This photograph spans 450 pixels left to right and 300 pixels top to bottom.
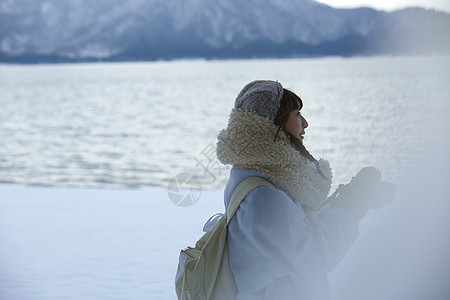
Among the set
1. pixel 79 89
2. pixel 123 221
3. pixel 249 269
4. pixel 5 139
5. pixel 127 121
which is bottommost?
pixel 249 269

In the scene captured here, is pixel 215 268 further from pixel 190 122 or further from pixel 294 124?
pixel 190 122

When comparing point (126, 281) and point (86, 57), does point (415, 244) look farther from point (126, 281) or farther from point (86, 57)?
point (86, 57)

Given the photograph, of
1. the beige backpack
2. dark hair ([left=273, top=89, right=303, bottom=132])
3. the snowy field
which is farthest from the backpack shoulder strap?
the snowy field

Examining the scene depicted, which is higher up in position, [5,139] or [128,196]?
[5,139]

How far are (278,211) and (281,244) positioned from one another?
60mm

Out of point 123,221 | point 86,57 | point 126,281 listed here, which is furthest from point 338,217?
point 86,57

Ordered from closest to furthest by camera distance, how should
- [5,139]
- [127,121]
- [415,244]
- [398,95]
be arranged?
1. [415,244]
2. [398,95]
3. [5,139]
4. [127,121]

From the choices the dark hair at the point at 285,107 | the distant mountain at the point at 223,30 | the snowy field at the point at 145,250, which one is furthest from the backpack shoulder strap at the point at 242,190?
the distant mountain at the point at 223,30

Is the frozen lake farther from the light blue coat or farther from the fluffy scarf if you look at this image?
the light blue coat

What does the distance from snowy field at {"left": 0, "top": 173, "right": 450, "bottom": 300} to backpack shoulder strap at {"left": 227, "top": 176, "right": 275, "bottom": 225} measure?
1441 millimetres

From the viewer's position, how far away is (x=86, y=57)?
18.5m

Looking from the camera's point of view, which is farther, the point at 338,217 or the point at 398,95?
the point at 398,95

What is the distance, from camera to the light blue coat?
981 mm

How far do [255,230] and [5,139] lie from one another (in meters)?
10.6
